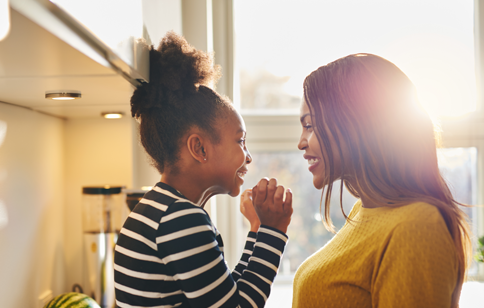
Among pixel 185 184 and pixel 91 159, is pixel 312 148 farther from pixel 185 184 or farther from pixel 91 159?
pixel 91 159

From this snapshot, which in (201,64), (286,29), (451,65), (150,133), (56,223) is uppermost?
(286,29)

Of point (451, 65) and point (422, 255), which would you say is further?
point (451, 65)

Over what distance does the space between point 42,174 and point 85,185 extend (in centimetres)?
16

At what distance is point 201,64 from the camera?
2.36 feet

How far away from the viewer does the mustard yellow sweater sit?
0.54m

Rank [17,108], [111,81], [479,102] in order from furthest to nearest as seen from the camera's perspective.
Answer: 1. [479,102]
2. [17,108]
3. [111,81]

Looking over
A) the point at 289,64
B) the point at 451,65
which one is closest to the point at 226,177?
the point at 289,64

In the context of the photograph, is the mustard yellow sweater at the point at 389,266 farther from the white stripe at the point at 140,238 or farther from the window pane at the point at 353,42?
the window pane at the point at 353,42

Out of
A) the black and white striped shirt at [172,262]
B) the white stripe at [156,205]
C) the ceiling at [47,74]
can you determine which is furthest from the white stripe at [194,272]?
the ceiling at [47,74]

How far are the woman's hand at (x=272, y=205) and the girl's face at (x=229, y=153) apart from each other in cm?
6

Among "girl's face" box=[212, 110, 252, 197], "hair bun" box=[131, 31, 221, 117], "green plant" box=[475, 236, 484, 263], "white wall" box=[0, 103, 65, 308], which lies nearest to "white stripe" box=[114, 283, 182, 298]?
"girl's face" box=[212, 110, 252, 197]

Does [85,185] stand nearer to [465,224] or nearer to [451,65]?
[465,224]

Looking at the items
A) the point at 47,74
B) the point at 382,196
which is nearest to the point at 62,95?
the point at 47,74

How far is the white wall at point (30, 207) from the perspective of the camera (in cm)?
88
